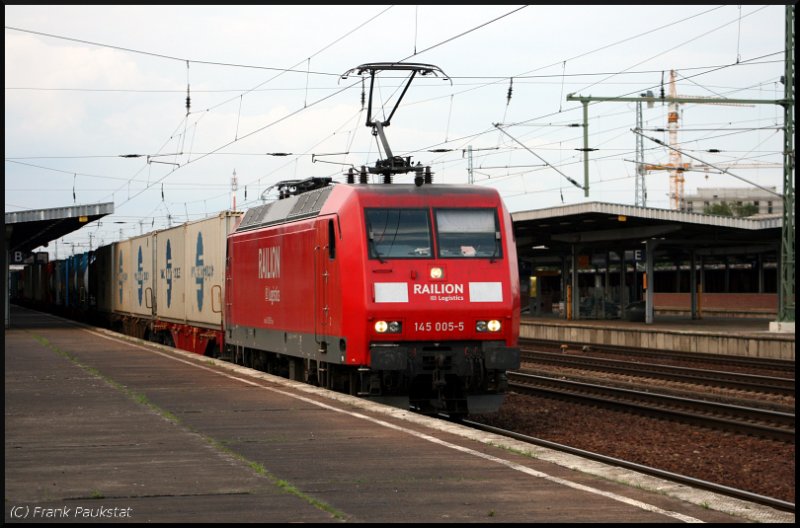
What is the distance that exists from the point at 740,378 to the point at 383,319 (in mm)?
10654

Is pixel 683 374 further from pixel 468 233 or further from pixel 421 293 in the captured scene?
pixel 421 293

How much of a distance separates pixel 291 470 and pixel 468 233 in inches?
253

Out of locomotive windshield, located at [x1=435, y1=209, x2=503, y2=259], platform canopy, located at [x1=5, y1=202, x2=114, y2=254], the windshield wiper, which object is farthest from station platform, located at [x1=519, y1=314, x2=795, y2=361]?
platform canopy, located at [x1=5, y1=202, x2=114, y2=254]

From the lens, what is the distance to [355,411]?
1295cm

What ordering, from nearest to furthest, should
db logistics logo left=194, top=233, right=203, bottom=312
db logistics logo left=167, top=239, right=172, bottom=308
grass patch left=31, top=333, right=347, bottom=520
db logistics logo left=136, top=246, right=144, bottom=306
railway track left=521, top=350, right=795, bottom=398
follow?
grass patch left=31, top=333, right=347, bottom=520 < railway track left=521, top=350, right=795, bottom=398 < db logistics logo left=194, top=233, right=203, bottom=312 < db logistics logo left=167, top=239, right=172, bottom=308 < db logistics logo left=136, top=246, right=144, bottom=306

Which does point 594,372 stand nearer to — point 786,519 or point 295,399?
point 295,399

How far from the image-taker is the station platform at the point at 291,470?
7125 mm

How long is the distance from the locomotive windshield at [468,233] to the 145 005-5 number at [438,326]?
903mm

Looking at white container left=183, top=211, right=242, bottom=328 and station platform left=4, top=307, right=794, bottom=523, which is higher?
white container left=183, top=211, right=242, bottom=328

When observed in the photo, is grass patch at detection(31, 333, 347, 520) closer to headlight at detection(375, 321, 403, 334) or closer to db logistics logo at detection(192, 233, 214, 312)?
headlight at detection(375, 321, 403, 334)

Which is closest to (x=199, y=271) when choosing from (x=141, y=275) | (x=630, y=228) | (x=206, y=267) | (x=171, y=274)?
(x=206, y=267)

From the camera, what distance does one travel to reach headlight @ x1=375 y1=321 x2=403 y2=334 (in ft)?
45.8

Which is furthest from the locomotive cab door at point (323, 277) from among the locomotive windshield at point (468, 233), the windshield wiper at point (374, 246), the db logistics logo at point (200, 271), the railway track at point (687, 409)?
the db logistics logo at point (200, 271)

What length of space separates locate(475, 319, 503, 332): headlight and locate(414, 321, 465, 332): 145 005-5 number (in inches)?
8.7
